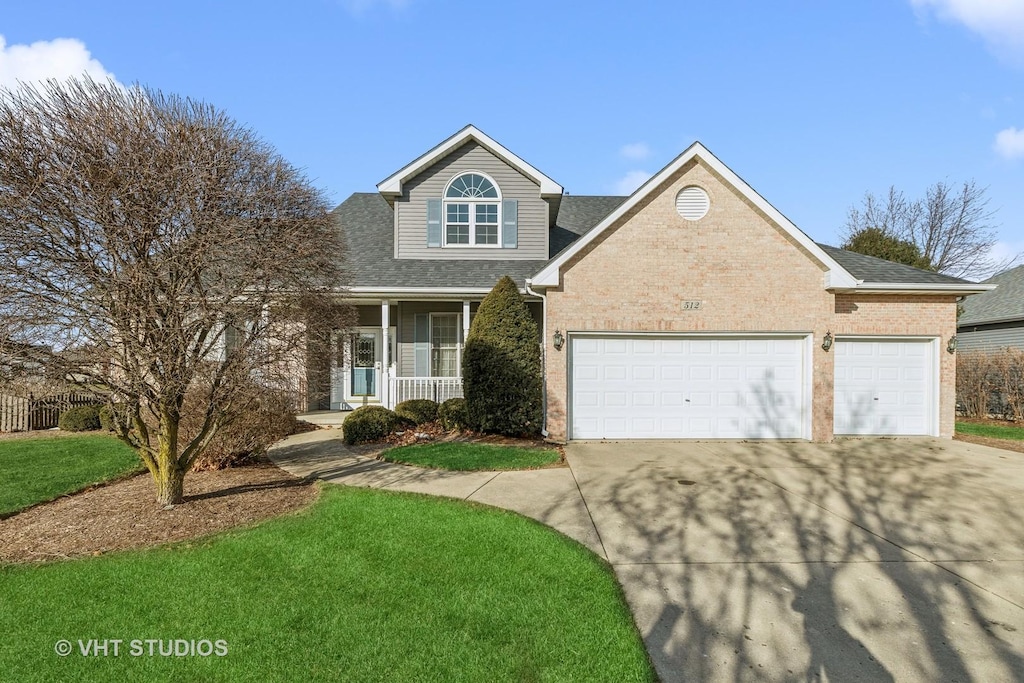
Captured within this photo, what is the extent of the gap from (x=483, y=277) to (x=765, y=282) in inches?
258

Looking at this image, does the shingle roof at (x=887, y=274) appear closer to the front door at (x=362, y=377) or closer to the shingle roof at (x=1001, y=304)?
the shingle roof at (x=1001, y=304)

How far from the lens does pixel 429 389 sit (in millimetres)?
13195

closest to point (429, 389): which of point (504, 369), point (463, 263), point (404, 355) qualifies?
point (404, 355)

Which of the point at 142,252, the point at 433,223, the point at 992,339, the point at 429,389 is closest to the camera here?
the point at 142,252

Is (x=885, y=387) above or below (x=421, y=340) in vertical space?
below

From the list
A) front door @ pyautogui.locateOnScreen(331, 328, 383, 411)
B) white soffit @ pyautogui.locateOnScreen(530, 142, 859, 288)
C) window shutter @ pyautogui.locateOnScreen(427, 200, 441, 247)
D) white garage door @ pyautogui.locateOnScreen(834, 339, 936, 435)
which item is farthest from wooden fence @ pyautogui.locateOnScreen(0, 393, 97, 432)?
white garage door @ pyautogui.locateOnScreen(834, 339, 936, 435)

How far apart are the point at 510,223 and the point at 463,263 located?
180 cm

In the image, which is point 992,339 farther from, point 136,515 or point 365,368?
point 136,515

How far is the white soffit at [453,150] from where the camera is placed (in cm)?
1386

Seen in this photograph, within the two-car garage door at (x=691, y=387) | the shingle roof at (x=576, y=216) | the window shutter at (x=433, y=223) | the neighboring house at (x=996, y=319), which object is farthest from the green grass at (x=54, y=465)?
the neighboring house at (x=996, y=319)

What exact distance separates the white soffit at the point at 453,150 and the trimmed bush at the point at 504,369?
4628 millimetres

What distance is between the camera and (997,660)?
3320 mm

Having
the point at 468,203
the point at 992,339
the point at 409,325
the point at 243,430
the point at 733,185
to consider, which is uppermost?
the point at 468,203

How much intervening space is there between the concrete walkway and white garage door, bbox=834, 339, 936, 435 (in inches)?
277
